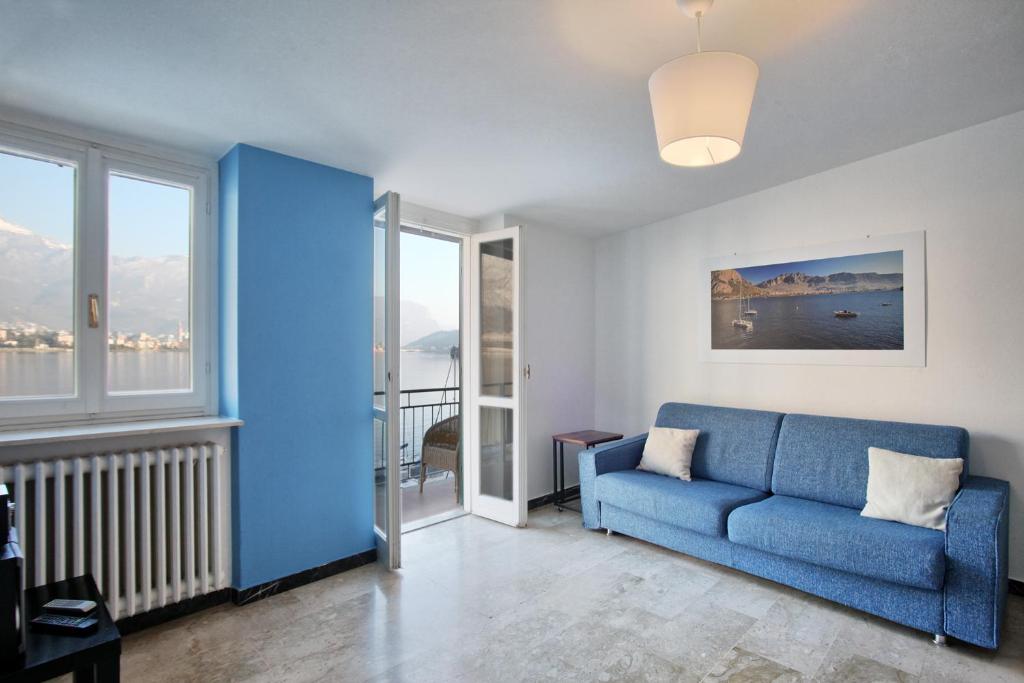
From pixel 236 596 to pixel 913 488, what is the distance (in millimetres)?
3423

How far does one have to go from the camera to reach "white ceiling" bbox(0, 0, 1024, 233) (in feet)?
5.68

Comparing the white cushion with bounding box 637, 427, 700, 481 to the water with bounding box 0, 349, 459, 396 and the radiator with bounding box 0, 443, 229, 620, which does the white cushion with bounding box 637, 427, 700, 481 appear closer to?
the radiator with bounding box 0, 443, 229, 620

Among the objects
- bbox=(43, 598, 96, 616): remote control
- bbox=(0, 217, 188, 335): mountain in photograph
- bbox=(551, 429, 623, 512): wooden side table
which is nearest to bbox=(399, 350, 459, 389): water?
bbox=(551, 429, 623, 512): wooden side table

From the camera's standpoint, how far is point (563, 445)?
4.32 meters

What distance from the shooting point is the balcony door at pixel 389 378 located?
298 centimetres

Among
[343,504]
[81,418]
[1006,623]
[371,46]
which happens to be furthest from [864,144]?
[81,418]

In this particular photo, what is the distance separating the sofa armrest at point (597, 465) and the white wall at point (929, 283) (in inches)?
24.6

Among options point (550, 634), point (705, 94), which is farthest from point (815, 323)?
point (550, 634)

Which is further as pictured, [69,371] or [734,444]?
[734,444]

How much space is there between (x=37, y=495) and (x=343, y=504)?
1.37 meters

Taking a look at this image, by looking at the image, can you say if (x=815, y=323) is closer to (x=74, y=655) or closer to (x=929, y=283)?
(x=929, y=283)

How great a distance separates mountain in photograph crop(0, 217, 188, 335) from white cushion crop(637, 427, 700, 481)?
3.01 m

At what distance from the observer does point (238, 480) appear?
2.64 meters

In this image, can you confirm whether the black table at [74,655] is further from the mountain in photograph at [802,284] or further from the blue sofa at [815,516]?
the mountain in photograph at [802,284]
